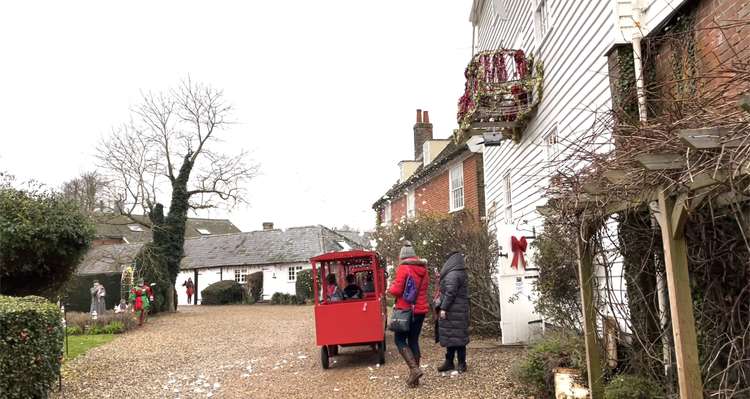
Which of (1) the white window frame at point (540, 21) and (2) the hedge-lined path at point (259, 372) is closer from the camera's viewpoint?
(2) the hedge-lined path at point (259, 372)

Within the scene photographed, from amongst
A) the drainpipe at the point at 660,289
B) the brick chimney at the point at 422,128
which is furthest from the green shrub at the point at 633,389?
the brick chimney at the point at 422,128

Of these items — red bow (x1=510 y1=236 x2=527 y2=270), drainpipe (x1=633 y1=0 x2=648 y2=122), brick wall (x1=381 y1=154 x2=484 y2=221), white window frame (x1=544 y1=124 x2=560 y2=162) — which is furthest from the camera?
brick wall (x1=381 y1=154 x2=484 y2=221)

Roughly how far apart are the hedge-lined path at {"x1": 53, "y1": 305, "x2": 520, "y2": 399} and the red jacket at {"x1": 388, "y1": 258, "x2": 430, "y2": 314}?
1.04 meters

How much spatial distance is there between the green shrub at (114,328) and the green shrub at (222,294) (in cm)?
1785

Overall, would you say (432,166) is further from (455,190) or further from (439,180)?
(455,190)

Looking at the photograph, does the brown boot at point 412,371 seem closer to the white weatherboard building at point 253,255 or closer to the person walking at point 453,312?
the person walking at point 453,312

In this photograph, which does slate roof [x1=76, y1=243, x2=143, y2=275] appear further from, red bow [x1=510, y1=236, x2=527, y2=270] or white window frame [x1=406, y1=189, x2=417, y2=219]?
red bow [x1=510, y1=236, x2=527, y2=270]

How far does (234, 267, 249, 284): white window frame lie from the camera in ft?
129

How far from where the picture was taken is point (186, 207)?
30.1m

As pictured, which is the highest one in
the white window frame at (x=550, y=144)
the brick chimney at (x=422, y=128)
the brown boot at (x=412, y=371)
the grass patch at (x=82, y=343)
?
the brick chimney at (x=422, y=128)

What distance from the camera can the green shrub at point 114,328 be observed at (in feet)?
59.2

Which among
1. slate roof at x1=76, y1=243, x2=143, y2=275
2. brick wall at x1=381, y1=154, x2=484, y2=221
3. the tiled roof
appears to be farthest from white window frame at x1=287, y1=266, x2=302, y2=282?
brick wall at x1=381, y1=154, x2=484, y2=221

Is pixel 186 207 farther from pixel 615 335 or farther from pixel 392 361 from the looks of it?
pixel 615 335

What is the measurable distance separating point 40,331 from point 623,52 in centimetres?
804
